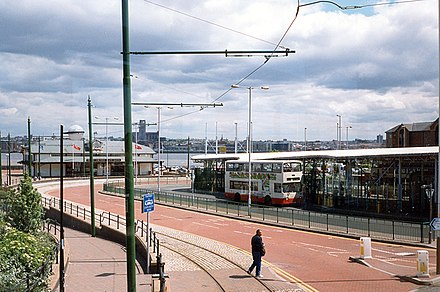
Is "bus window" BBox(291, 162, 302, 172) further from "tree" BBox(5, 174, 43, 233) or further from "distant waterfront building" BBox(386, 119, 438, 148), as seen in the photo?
"tree" BBox(5, 174, 43, 233)

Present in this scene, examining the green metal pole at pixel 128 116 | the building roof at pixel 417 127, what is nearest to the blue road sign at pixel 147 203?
the green metal pole at pixel 128 116

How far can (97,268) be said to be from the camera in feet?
67.2

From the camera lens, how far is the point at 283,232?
3022 cm

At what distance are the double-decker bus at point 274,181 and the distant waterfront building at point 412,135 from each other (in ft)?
75.6

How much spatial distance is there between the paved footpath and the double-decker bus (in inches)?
784

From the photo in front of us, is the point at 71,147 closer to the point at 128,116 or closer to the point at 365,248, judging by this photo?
the point at 365,248

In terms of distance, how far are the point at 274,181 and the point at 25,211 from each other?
87.2 ft

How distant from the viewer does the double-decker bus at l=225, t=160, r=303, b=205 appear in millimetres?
45938

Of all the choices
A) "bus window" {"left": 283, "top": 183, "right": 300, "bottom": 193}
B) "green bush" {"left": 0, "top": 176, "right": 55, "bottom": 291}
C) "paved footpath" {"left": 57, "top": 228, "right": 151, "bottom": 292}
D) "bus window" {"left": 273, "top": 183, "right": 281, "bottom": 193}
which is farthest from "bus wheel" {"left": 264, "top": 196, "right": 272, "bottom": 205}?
"green bush" {"left": 0, "top": 176, "right": 55, "bottom": 291}

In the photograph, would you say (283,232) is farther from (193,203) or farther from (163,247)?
(193,203)

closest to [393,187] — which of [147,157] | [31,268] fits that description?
[31,268]

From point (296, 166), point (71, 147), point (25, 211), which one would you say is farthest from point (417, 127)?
point (25, 211)

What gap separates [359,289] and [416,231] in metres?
11.5

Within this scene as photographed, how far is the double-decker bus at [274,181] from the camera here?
4594cm
